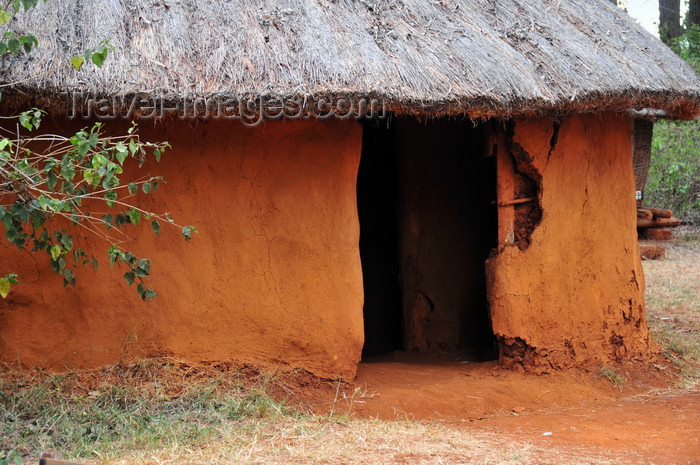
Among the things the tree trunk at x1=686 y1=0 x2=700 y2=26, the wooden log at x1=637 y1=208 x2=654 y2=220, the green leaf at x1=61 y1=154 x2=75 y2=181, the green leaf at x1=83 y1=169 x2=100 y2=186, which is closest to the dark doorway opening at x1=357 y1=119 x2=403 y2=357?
the green leaf at x1=83 y1=169 x2=100 y2=186


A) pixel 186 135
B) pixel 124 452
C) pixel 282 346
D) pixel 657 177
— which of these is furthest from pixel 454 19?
pixel 657 177

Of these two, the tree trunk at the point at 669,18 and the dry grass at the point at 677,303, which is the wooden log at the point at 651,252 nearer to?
the dry grass at the point at 677,303

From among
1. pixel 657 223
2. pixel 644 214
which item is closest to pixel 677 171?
pixel 657 223

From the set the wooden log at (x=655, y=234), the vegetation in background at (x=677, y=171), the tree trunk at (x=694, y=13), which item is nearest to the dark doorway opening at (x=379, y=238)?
the wooden log at (x=655, y=234)

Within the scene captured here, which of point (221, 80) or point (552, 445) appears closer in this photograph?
point (552, 445)

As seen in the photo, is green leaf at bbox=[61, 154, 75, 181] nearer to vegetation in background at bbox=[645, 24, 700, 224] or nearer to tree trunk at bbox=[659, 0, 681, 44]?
vegetation in background at bbox=[645, 24, 700, 224]

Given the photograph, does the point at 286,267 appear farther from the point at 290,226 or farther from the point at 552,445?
the point at 552,445

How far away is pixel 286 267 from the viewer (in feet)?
16.7

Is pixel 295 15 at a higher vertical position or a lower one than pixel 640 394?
higher

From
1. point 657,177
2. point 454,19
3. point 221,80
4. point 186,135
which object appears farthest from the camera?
point 657,177

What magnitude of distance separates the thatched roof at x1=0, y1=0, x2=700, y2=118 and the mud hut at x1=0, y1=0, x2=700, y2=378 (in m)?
0.01

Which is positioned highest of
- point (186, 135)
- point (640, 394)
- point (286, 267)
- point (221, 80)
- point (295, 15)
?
point (295, 15)

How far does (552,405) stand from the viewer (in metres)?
5.37

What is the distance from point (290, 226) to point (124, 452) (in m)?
1.77
